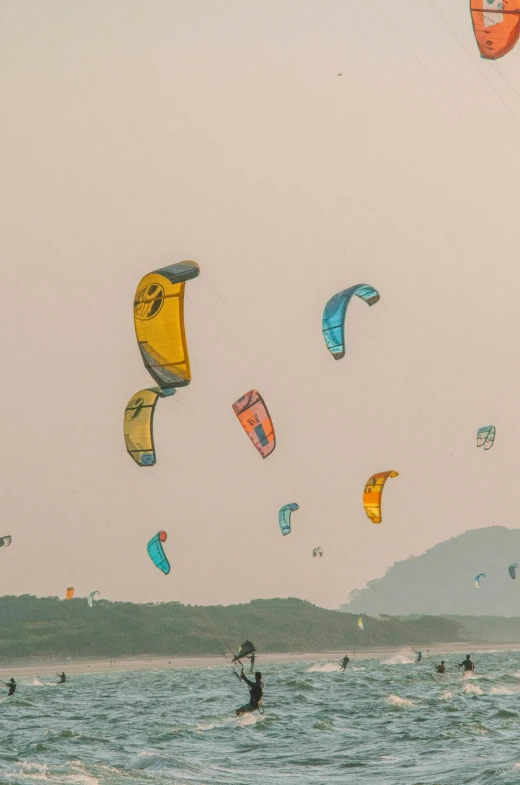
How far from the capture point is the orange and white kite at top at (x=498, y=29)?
2047 centimetres

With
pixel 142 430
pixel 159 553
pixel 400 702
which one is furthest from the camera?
pixel 400 702

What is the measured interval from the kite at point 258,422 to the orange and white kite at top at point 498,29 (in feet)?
50.3

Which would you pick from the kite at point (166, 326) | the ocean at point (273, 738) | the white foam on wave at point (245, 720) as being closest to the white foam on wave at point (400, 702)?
the ocean at point (273, 738)

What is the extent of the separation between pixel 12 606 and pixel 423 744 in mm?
85850

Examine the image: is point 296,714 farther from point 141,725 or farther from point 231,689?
point 231,689

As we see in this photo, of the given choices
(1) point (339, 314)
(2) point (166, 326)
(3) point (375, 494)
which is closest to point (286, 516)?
(3) point (375, 494)

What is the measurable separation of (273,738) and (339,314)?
36.6 feet

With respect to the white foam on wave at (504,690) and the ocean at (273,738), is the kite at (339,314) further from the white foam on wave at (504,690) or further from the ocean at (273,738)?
the white foam on wave at (504,690)

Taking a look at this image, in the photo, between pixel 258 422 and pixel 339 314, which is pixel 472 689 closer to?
pixel 258 422

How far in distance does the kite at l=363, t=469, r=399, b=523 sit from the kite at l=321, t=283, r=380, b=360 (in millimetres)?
9219

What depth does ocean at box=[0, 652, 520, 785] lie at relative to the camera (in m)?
21.2

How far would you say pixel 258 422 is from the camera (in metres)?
34.2

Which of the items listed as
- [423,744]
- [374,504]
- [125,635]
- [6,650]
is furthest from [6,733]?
[125,635]

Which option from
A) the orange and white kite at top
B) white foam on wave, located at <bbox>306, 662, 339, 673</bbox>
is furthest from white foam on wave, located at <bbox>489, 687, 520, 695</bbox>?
the orange and white kite at top
